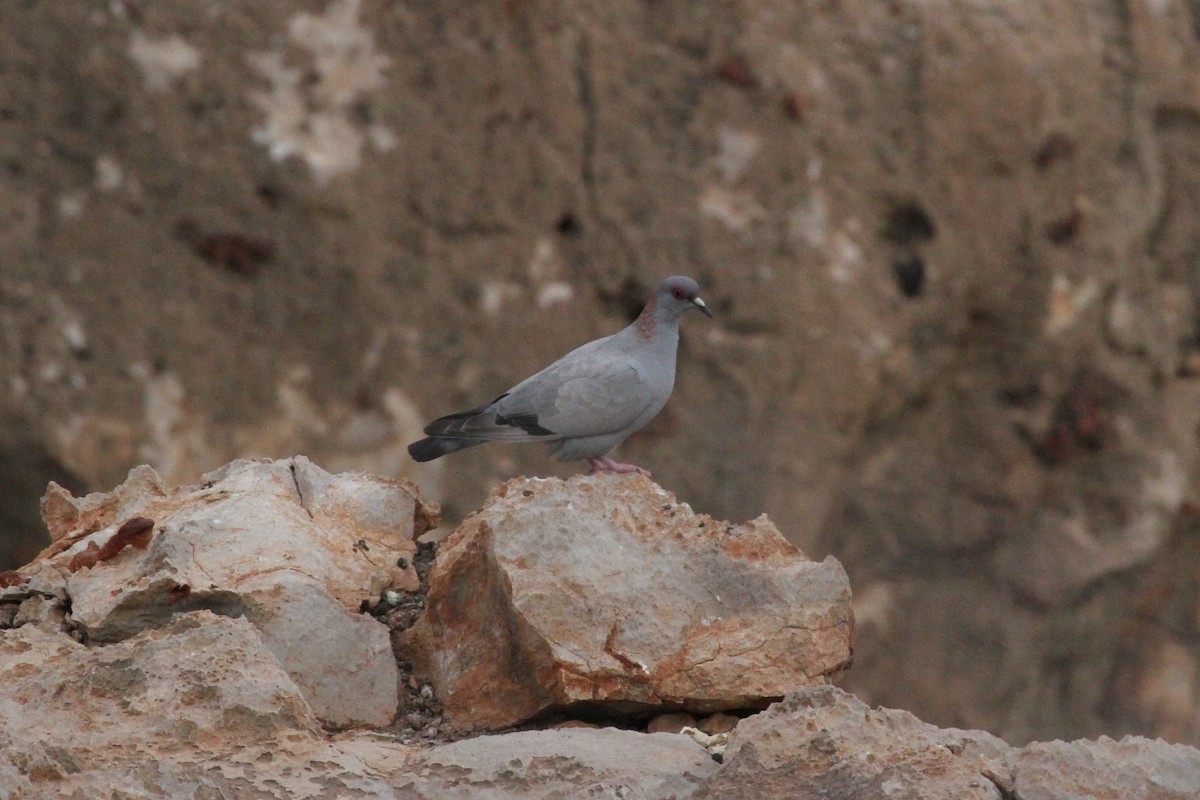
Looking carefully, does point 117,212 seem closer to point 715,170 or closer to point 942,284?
point 715,170

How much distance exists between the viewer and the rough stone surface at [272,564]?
587cm

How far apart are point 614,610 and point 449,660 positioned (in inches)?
22.4

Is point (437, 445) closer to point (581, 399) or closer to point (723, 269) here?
point (581, 399)

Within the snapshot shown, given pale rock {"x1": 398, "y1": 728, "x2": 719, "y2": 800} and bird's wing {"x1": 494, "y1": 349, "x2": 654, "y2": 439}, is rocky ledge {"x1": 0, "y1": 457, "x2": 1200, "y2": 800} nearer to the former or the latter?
pale rock {"x1": 398, "y1": 728, "x2": 719, "y2": 800}

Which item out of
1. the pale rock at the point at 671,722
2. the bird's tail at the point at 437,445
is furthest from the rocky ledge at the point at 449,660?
the bird's tail at the point at 437,445

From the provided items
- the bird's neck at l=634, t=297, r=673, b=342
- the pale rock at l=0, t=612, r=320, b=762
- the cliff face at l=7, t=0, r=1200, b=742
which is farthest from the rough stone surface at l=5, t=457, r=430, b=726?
the cliff face at l=7, t=0, r=1200, b=742

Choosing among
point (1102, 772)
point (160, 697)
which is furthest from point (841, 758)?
point (160, 697)

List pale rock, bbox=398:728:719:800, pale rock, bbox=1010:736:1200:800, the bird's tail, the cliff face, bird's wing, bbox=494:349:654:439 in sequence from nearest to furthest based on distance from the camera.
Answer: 1. pale rock, bbox=398:728:719:800
2. pale rock, bbox=1010:736:1200:800
3. bird's wing, bbox=494:349:654:439
4. the bird's tail
5. the cliff face

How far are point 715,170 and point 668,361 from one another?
197 inches

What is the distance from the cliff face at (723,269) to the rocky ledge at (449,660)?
5638 millimetres

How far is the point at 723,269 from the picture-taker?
1310cm

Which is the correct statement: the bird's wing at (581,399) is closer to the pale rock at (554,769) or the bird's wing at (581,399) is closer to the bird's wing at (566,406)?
the bird's wing at (566,406)

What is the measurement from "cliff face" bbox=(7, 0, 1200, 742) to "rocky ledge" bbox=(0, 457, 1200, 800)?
222 inches

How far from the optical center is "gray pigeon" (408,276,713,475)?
316 inches
